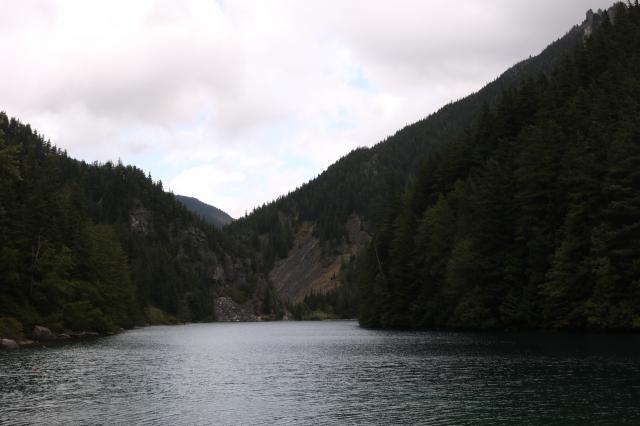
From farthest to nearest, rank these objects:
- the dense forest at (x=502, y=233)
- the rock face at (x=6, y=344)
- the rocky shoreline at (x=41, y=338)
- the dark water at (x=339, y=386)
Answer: the dense forest at (x=502, y=233) → the rocky shoreline at (x=41, y=338) → the rock face at (x=6, y=344) → the dark water at (x=339, y=386)

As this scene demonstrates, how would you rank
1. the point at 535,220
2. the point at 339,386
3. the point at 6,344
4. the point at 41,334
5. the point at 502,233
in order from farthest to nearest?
the point at 502,233, the point at 535,220, the point at 41,334, the point at 6,344, the point at 339,386

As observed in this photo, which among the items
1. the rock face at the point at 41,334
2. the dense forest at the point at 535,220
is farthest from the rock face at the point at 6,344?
the dense forest at the point at 535,220

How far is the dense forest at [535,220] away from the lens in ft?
235

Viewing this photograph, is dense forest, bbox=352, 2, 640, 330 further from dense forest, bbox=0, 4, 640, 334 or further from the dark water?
the dark water

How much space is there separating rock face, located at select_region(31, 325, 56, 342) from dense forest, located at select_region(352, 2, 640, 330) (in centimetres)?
5707

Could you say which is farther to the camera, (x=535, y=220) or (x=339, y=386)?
(x=535, y=220)

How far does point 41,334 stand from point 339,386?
55.4 m

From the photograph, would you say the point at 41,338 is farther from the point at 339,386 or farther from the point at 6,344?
the point at 339,386

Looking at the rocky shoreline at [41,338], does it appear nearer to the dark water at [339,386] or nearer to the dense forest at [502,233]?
the dense forest at [502,233]

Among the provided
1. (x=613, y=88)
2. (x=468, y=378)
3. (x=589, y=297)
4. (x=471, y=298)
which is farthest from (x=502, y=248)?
(x=468, y=378)

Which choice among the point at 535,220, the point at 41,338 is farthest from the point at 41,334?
the point at 535,220

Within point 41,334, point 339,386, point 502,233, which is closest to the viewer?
point 339,386

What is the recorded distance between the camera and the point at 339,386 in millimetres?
40031

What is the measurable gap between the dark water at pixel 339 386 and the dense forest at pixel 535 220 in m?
12.3
